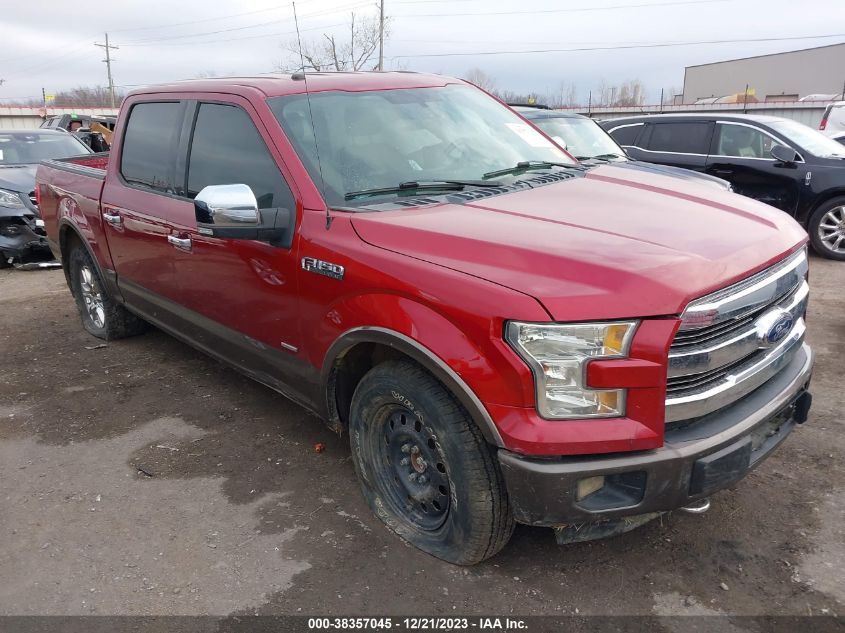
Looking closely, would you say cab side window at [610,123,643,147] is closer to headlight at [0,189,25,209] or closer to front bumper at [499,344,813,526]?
front bumper at [499,344,813,526]

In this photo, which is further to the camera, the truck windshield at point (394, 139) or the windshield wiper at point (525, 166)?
the windshield wiper at point (525, 166)

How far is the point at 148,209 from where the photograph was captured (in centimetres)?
410

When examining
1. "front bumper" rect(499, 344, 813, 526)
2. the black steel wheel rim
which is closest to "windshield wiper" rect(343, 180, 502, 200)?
the black steel wheel rim

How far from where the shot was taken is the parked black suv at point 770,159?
785 centimetres

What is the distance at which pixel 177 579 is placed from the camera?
268 centimetres

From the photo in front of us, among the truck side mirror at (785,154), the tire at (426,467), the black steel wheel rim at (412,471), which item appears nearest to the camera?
the tire at (426,467)

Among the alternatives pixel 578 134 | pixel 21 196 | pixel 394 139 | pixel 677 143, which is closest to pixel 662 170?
pixel 394 139

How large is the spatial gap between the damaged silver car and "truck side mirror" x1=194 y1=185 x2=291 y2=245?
20.3 ft

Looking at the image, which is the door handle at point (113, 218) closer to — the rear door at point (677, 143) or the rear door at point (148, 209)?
the rear door at point (148, 209)

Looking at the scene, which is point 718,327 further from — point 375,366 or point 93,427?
point 93,427

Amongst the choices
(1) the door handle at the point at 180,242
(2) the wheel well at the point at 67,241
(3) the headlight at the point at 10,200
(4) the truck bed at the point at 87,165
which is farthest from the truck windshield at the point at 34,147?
(1) the door handle at the point at 180,242

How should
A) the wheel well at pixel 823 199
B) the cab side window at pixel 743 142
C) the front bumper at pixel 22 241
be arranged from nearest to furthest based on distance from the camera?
1. the wheel well at pixel 823 199
2. the cab side window at pixel 743 142
3. the front bumper at pixel 22 241

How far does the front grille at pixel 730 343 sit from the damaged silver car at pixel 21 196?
7.94 metres

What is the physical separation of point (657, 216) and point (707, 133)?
273 inches
